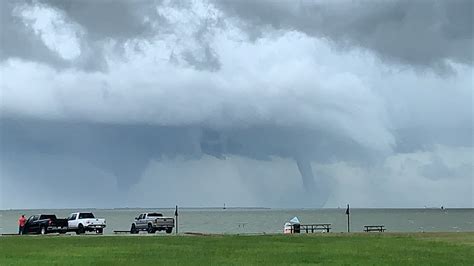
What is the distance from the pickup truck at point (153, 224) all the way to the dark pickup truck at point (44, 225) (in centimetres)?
684

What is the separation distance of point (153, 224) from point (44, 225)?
9.61m

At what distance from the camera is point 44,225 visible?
64750 mm

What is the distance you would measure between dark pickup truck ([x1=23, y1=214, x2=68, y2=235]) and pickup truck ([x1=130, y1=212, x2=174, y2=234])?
6843mm

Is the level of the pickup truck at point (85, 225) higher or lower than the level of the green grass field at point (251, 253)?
higher

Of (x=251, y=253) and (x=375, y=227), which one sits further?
(x=375, y=227)

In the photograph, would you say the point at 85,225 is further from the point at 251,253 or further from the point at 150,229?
the point at 251,253

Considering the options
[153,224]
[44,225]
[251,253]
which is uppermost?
[153,224]

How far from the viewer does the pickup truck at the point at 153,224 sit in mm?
67812

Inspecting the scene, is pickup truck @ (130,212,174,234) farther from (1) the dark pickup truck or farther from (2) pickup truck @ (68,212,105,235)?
(1) the dark pickup truck

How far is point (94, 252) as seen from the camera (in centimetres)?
3653

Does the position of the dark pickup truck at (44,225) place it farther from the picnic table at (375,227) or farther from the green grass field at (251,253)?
the picnic table at (375,227)

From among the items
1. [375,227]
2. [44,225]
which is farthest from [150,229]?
[375,227]

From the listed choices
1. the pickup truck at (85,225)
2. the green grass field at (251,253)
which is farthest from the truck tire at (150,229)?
the green grass field at (251,253)

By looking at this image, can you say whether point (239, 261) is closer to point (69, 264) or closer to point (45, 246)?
point (69, 264)
